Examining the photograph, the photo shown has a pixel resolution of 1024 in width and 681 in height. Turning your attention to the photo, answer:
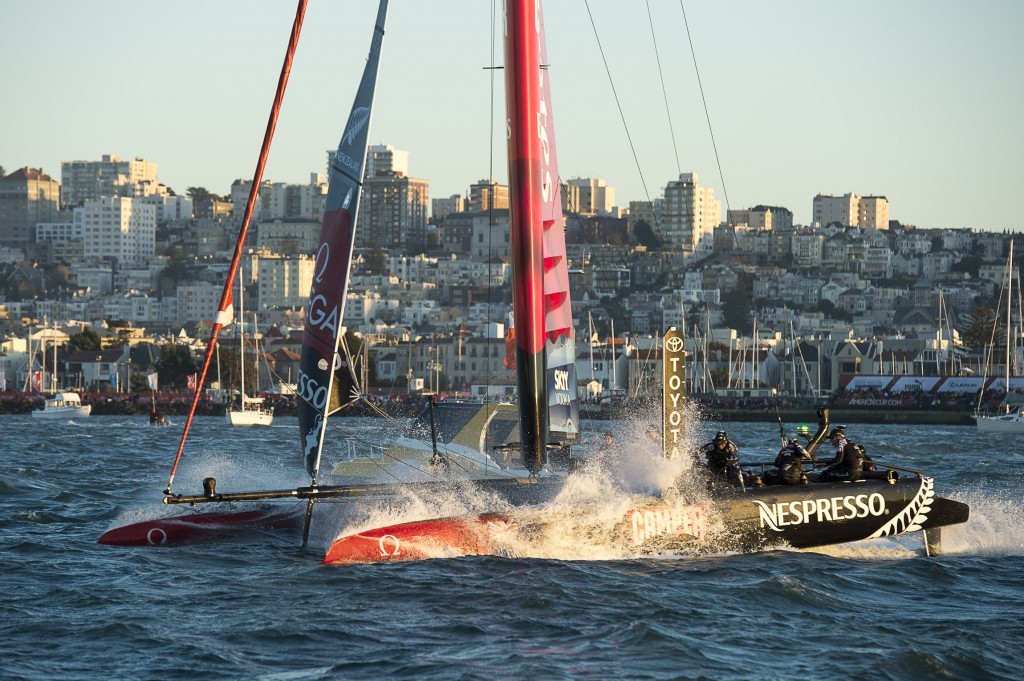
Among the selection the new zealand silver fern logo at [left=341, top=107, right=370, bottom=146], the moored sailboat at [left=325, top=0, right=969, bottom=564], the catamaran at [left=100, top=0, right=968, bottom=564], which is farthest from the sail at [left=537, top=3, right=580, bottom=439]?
the new zealand silver fern logo at [left=341, top=107, right=370, bottom=146]

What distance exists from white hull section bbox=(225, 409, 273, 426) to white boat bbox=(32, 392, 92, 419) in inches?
431

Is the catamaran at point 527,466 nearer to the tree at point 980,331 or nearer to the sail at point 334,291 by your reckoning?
the sail at point 334,291

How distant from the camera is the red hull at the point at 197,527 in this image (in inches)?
644

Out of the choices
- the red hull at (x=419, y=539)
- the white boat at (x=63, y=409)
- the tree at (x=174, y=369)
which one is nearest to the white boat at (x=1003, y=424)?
the white boat at (x=63, y=409)

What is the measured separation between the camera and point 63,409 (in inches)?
2704

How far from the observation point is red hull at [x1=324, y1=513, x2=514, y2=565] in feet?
48.2

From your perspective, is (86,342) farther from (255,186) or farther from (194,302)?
(255,186)

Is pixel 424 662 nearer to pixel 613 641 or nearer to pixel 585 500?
pixel 613 641

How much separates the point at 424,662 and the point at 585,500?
398 centimetres

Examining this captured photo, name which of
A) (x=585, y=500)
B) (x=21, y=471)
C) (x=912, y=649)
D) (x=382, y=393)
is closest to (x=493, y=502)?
(x=585, y=500)

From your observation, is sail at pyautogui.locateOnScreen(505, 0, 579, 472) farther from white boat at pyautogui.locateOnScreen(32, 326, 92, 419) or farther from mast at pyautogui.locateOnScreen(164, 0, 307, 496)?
white boat at pyautogui.locateOnScreen(32, 326, 92, 419)

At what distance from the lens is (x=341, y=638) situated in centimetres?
1187

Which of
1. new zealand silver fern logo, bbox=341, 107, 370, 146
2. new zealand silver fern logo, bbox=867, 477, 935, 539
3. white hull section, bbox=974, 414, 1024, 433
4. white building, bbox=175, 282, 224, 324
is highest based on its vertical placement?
white building, bbox=175, 282, 224, 324

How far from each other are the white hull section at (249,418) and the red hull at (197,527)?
142 ft
